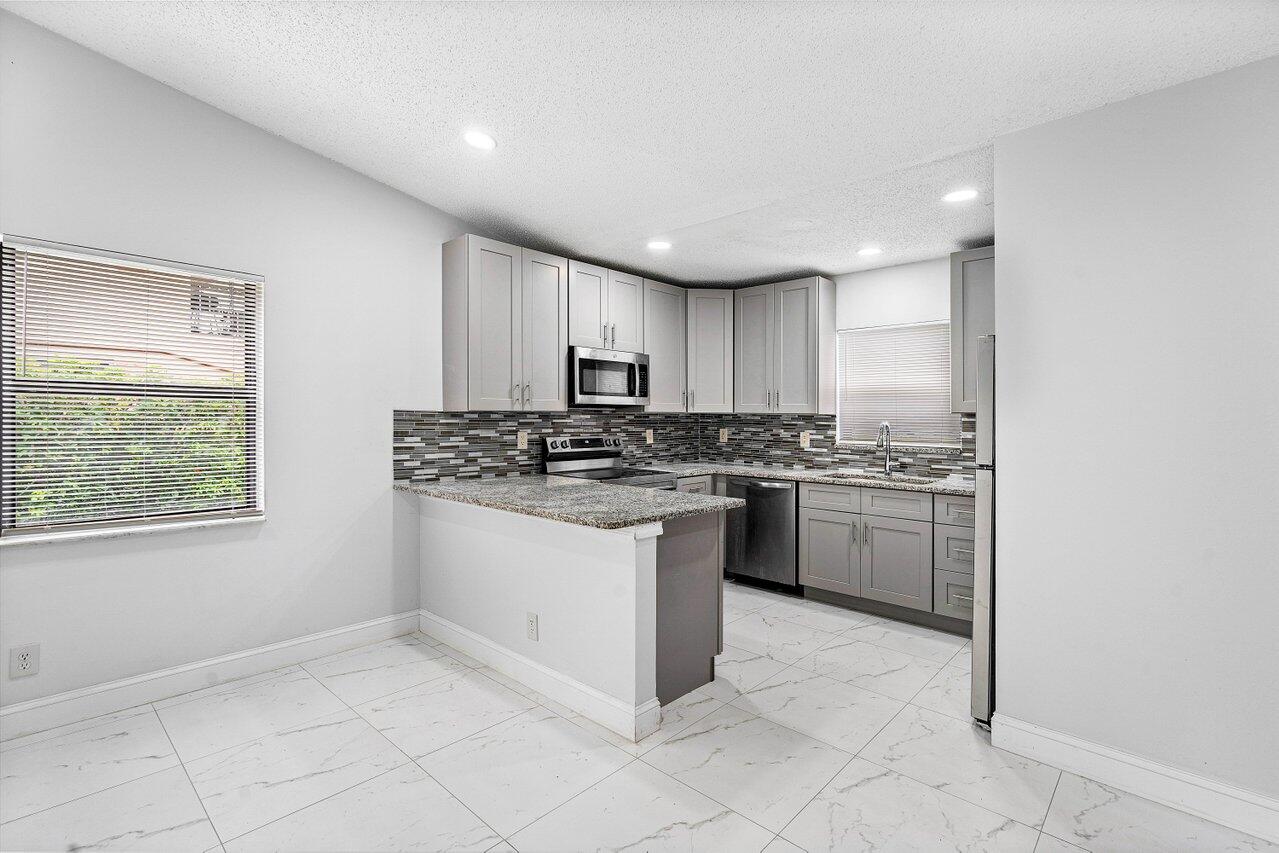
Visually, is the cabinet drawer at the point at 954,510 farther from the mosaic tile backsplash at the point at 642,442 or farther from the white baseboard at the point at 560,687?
the white baseboard at the point at 560,687

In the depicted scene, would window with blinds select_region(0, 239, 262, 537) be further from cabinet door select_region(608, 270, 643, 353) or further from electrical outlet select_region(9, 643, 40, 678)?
cabinet door select_region(608, 270, 643, 353)

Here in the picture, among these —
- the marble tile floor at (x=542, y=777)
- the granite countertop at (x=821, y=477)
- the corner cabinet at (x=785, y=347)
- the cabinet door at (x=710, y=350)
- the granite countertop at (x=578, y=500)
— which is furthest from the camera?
the cabinet door at (x=710, y=350)

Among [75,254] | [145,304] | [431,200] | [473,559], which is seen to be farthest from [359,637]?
[431,200]

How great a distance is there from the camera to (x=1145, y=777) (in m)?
1.90

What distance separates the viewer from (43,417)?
2303 millimetres

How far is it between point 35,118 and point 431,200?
63.9 inches

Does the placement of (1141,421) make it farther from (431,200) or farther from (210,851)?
(431,200)

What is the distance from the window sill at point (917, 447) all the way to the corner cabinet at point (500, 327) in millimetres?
2271

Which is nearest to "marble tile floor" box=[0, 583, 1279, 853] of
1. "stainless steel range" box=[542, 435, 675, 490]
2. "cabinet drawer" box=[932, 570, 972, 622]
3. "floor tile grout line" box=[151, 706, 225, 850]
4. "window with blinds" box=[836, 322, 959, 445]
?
"floor tile grout line" box=[151, 706, 225, 850]

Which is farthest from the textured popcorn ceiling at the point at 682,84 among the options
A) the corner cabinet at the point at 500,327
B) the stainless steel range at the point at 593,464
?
the stainless steel range at the point at 593,464

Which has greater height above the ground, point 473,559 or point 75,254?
point 75,254

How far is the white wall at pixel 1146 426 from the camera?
174cm

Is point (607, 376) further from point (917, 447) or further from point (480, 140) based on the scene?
point (917, 447)

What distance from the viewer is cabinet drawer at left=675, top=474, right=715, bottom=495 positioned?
4.21m
